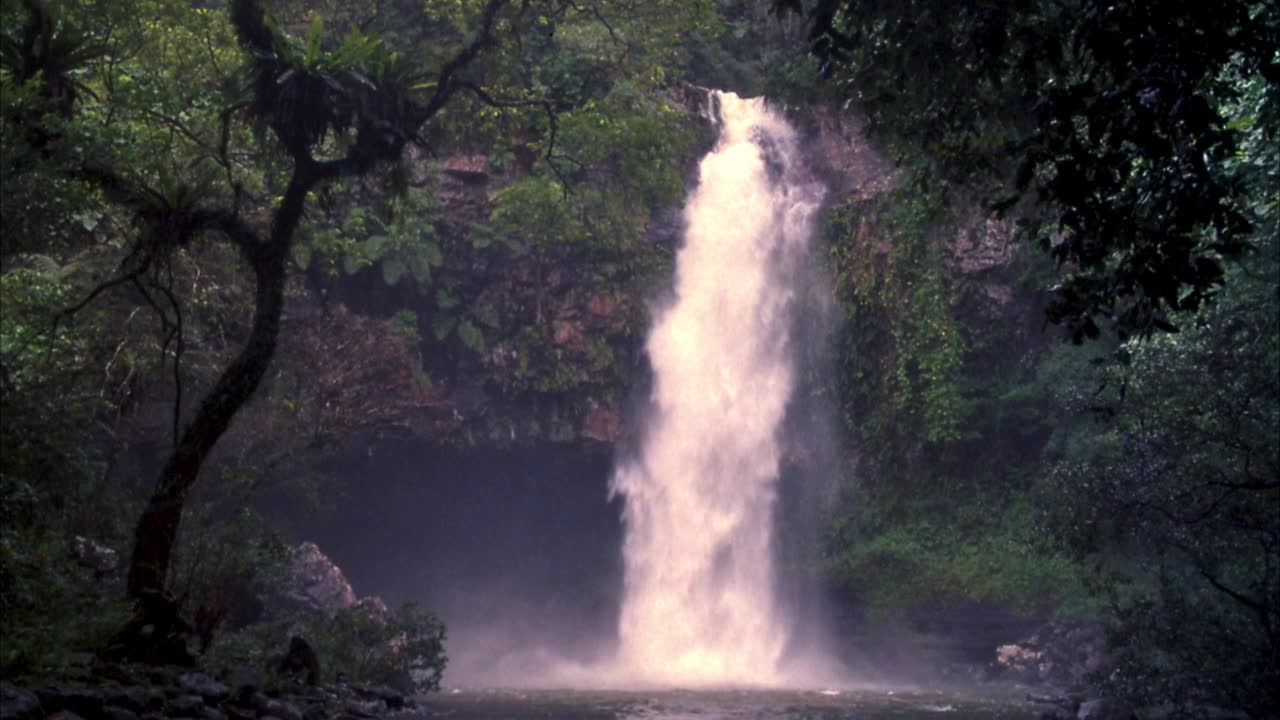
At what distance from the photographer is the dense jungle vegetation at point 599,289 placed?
770cm

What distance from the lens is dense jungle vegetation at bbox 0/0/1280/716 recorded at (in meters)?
7.70

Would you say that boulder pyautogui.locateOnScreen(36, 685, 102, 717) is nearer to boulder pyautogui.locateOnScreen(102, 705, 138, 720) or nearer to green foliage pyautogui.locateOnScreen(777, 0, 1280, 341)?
boulder pyautogui.locateOnScreen(102, 705, 138, 720)

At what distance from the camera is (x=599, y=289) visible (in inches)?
1064

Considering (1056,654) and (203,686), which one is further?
(1056,654)

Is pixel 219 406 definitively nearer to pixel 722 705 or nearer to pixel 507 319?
pixel 722 705

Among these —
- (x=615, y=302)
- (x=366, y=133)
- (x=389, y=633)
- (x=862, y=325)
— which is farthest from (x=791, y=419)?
(x=366, y=133)

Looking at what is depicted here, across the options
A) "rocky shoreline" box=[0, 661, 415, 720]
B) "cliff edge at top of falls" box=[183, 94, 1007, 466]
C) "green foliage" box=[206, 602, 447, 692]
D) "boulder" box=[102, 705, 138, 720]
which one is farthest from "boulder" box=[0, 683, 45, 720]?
"cliff edge at top of falls" box=[183, 94, 1007, 466]

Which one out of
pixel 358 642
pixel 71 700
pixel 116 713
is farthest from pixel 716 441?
pixel 71 700

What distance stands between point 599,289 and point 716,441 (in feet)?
16.3

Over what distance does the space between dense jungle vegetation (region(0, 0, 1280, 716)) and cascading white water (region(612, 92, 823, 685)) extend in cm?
108

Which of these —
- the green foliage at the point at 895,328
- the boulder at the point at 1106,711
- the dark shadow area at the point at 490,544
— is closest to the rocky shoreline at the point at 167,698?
the boulder at the point at 1106,711

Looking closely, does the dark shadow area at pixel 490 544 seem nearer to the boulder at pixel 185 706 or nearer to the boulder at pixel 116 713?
the boulder at pixel 185 706

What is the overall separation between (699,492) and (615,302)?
528 centimetres

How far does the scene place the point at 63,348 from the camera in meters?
12.6
